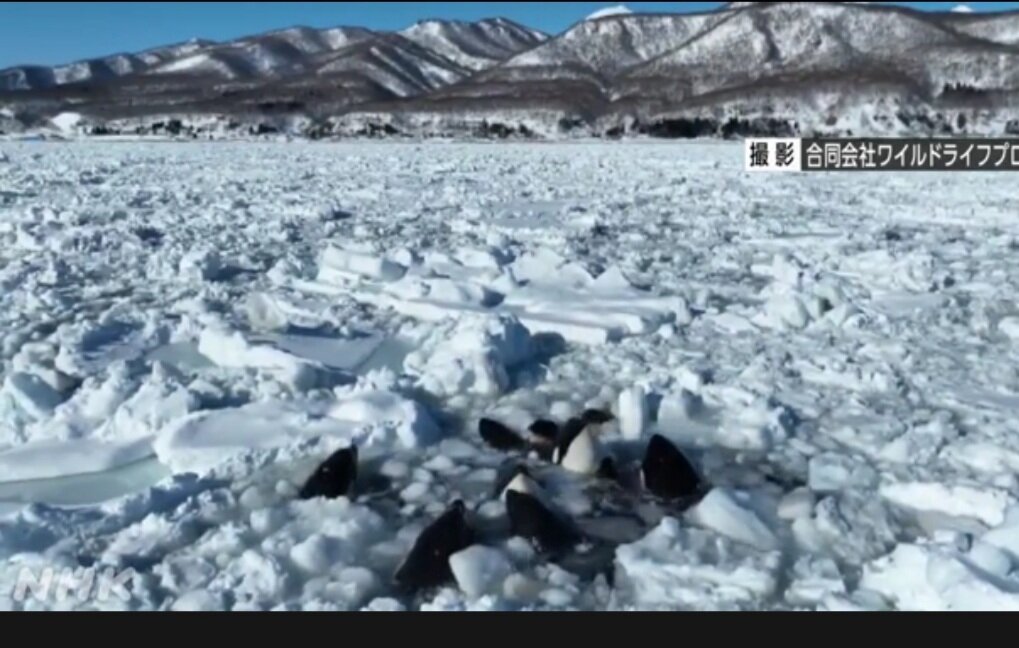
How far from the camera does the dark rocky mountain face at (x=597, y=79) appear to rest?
213ft

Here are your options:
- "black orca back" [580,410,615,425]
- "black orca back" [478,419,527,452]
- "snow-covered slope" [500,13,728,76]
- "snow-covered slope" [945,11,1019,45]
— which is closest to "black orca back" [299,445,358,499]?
"black orca back" [478,419,527,452]

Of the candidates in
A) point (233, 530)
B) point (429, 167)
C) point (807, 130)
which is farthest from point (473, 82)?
point (233, 530)

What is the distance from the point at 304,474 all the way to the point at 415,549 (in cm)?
72

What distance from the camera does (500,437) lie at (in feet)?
11.5

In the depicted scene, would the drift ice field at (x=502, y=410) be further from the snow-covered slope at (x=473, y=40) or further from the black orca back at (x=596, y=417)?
the snow-covered slope at (x=473, y=40)

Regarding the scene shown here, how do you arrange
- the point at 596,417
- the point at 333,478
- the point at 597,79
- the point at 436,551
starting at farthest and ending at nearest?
1. the point at 597,79
2. the point at 596,417
3. the point at 333,478
4. the point at 436,551

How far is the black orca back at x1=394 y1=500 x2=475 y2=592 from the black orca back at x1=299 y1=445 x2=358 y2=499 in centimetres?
42

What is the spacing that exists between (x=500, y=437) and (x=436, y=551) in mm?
905

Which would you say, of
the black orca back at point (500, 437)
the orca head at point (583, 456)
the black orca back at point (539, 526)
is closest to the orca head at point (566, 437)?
the orca head at point (583, 456)

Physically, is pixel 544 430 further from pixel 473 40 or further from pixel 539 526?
pixel 473 40

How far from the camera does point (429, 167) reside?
1841cm

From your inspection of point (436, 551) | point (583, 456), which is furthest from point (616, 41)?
point (436, 551)

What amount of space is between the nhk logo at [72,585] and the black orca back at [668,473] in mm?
1588

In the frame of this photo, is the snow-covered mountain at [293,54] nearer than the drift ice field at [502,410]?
No
